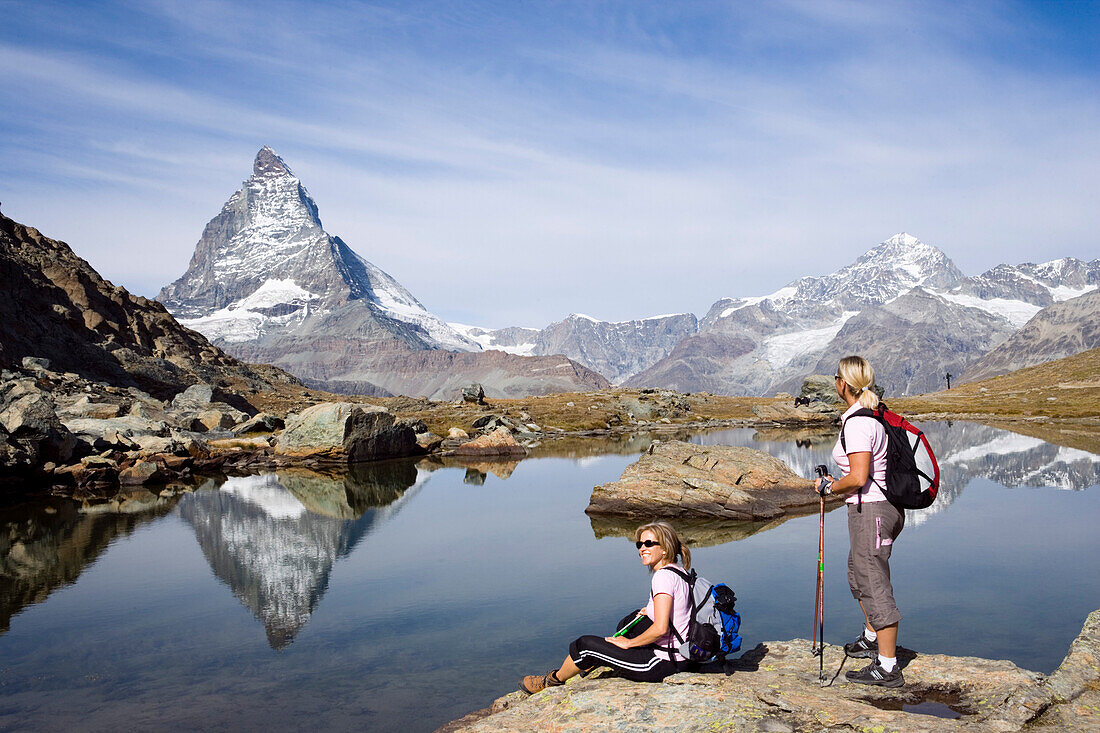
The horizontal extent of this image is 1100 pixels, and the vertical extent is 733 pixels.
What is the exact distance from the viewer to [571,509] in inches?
1350

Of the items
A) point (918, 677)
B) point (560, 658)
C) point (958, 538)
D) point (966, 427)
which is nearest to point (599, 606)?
point (560, 658)

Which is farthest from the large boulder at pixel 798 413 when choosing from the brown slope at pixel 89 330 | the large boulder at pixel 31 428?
the large boulder at pixel 31 428

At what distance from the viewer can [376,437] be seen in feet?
182

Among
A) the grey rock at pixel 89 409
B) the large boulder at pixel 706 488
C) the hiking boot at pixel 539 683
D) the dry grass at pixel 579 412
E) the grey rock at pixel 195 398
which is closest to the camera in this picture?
the hiking boot at pixel 539 683

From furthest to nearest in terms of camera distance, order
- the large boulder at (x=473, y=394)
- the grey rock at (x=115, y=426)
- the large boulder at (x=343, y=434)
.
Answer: the large boulder at (x=473, y=394) → the large boulder at (x=343, y=434) → the grey rock at (x=115, y=426)

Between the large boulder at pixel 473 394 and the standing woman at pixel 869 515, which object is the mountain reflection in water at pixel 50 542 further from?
the large boulder at pixel 473 394

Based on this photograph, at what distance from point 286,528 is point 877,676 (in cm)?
2559

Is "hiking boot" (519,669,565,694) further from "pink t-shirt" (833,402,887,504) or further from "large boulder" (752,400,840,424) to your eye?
"large boulder" (752,400,840,424)

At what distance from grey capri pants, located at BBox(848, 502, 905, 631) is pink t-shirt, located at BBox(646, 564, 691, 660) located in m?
2.20

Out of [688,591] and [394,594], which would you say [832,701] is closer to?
[688,591]

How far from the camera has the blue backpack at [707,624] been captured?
9.94 metres

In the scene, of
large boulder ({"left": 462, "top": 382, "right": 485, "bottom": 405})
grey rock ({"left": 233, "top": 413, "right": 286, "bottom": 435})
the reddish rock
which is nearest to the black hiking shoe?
the reddish rock

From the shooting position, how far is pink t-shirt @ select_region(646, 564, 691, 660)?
31.9ft

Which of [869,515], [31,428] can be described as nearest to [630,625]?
[869,515]
